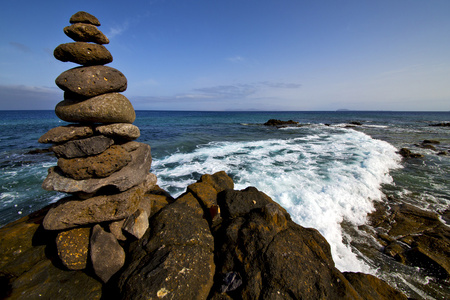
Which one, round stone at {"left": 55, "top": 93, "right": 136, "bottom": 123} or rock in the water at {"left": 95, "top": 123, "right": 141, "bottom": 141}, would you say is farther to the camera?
rock in the water at {"left": 95, "top": 123, "right": 141, "bottom": 141}

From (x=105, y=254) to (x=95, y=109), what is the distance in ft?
11.3

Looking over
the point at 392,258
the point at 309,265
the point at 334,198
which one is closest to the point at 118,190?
the point at 309,265

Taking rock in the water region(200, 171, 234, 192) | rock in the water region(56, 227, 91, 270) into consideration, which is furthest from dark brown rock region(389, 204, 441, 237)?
rock in the water region(56, 227, 91, 270)

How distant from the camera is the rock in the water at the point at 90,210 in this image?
446cm

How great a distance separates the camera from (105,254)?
415 cm

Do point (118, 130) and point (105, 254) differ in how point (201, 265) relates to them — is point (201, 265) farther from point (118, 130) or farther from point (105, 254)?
point (118, 130)

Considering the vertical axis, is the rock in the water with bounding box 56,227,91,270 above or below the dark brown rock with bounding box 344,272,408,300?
above

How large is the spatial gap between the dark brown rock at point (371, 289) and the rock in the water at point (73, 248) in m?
5.87

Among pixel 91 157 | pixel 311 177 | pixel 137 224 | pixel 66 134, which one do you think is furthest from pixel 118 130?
pixel 311 177

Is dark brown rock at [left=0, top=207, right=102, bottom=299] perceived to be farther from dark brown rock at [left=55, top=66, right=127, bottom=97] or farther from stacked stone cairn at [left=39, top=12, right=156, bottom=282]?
dark brown rock at [left=55, top=66, right=127, bottom=97]

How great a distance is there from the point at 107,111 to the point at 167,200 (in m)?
3.32

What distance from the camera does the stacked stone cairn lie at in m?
4.52

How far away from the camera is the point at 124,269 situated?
163 inches

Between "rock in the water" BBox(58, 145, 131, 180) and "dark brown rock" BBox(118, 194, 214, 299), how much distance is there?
5.83 feet
